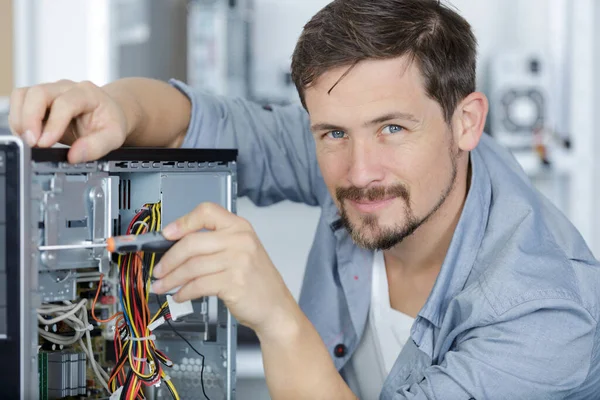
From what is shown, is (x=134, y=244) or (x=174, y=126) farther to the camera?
(x=174, y=126)

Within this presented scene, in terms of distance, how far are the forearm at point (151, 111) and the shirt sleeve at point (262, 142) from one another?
0.02 m

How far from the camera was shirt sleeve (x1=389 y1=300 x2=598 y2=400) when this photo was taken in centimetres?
106

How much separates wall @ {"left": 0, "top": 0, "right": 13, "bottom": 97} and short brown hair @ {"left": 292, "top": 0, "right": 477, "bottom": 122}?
5.83 feet

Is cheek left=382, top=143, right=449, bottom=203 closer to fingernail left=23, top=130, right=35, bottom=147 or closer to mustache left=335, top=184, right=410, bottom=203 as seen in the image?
mustache left=335, top=184, right=410, bottom=203

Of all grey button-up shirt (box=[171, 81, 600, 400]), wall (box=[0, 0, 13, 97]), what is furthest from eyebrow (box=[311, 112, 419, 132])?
wall (box=[0, 0, 13, 97])

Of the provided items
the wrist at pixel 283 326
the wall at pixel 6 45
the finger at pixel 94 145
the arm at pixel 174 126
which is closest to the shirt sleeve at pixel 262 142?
the arm at pixel 174 126

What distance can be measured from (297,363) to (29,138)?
0.44 meters

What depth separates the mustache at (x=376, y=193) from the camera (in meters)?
1.18

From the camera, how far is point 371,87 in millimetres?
1140

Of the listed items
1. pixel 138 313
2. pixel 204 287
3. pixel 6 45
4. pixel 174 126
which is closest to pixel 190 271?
pixel 204 287

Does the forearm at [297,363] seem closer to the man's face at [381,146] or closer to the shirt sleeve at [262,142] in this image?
the man's face at [381,146]

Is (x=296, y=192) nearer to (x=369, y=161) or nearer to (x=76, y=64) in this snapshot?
(x=369, y=161)

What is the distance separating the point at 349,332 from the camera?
1.41 m

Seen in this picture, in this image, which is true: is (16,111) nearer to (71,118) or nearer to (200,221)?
(71,118)
